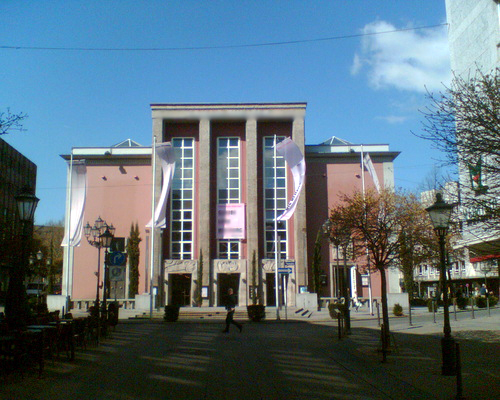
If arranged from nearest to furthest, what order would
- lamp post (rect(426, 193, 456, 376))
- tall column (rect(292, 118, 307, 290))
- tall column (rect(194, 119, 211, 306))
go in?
lamp post (rect(426, 193, 456, 376))
tall column (rect(292, 118, 307, 290))
tall column (rect(194, 119, 211, 306))

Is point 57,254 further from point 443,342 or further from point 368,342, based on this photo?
point 443,342

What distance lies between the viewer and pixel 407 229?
61.7ft

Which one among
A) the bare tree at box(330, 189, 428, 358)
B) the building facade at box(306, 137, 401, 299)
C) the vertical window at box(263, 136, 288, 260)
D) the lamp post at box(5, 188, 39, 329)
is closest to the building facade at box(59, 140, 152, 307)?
the vertical window at box(263, 136, 288, 260)

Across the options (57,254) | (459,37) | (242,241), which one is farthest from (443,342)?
(57,254)

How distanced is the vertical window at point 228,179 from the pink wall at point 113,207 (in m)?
6.12

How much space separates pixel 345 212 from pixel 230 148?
79.1 ft

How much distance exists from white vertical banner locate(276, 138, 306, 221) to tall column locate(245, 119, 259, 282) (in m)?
3.30

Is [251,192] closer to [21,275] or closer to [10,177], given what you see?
[10,177]

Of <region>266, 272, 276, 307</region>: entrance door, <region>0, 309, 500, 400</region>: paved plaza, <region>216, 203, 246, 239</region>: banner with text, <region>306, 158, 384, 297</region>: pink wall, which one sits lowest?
<region>0, 309, 500, 400</region>: paved plaza

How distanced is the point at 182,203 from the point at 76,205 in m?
8.23

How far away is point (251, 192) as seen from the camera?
40188 millimetres

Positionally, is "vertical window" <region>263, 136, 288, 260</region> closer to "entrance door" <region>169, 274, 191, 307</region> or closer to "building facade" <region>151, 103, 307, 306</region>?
"building facade" <region>151, 103, 307, 306</region>

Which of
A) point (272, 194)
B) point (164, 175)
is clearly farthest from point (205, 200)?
point (272, 194)

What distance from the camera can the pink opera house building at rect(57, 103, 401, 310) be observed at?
39.4 m
